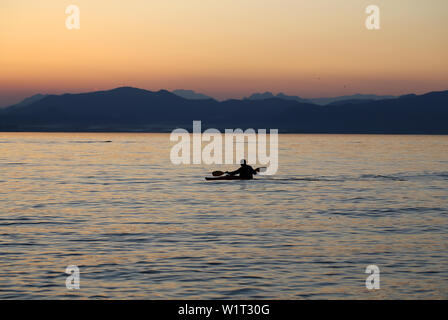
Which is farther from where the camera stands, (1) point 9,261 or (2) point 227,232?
(2) point 227,232

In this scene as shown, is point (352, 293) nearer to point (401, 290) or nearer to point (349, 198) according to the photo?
point (401, 290)

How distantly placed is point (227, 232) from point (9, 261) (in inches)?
331

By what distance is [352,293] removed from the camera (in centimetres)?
1472

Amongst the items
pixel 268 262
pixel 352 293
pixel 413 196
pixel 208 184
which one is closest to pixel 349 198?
pixel 413 196

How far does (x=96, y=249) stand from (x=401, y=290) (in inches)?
374

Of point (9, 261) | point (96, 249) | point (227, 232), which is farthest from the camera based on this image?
point (227, 232)

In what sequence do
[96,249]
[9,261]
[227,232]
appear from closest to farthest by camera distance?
[9,261], [96,249], [227,232]

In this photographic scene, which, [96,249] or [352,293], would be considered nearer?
[352,293]

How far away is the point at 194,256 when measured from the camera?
734 inches
